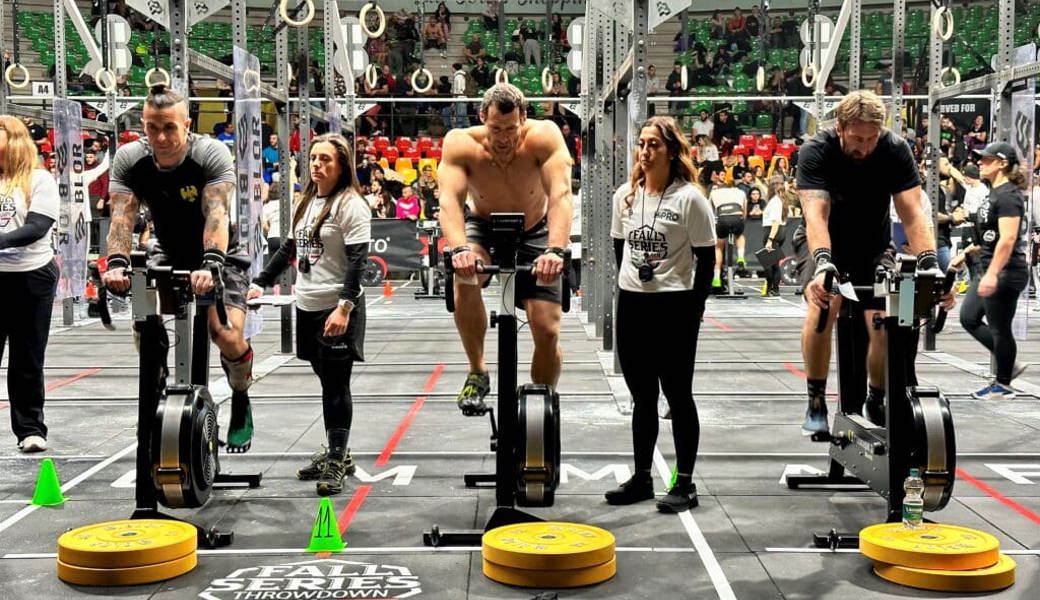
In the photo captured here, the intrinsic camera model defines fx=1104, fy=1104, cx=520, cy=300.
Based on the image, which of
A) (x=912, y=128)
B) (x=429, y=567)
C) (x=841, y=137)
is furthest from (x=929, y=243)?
(x=912, y=128)

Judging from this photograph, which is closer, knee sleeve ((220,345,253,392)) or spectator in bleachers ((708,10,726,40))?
knee sleeve ((220,345,253,392))

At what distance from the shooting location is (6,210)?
6121 millimetres

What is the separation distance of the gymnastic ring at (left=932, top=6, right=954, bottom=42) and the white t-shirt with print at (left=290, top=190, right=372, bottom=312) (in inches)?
237

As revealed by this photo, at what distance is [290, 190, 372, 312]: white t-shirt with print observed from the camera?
5242mm

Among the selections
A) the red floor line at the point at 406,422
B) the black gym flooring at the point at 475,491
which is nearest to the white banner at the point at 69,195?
the black gym flooring at the point at 475,491

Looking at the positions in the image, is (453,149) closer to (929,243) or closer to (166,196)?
(166,196)

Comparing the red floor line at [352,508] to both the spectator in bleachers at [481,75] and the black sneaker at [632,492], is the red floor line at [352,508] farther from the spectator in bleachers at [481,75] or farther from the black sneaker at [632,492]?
the spectator in bleachers at [481,75]

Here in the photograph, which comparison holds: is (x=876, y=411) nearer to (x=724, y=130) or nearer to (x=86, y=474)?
(x=86, y=474)

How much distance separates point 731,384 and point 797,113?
1677 cm

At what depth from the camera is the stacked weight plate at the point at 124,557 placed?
3789 mm

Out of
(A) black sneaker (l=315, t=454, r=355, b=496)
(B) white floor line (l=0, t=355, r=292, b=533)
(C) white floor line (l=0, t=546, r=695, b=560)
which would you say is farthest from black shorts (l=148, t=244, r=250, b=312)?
(C) white floor line (l=0, t=546, r=695, b=560)

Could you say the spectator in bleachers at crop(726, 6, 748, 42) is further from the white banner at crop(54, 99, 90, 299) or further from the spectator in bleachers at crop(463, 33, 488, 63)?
the white banner at crop(54, 99, 90, 299)

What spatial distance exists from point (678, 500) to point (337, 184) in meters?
2.19

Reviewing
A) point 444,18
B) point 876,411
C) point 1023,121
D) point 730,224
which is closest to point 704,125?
point 730,224
